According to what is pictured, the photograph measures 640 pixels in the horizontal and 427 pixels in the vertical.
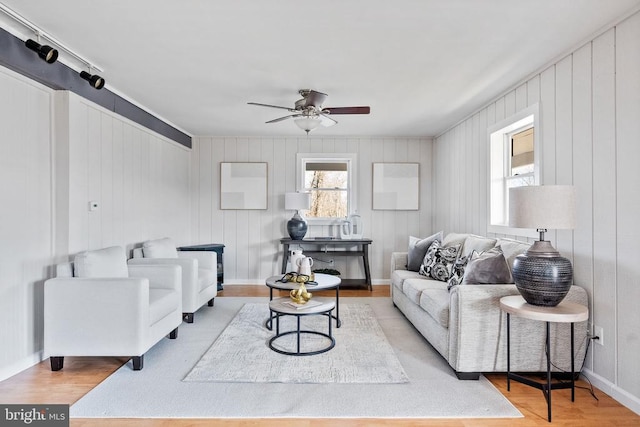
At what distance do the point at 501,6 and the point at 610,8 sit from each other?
2.12 feet

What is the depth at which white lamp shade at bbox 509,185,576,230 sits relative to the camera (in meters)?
2.20

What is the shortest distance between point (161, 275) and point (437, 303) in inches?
96.9

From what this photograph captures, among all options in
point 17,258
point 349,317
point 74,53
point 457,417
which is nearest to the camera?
point 457,417

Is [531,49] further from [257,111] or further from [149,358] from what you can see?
[149,358]

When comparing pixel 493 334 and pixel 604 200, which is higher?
pixel 604 200

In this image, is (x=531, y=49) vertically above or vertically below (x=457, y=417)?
above

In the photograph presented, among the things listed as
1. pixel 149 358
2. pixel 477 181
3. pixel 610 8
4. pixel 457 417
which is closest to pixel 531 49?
pixel 610 8

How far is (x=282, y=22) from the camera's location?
2.40 metres

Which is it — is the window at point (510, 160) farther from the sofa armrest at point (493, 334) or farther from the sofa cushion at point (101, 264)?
the sofa cushion at point (101, 264)

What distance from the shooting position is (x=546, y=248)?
90.0 inches

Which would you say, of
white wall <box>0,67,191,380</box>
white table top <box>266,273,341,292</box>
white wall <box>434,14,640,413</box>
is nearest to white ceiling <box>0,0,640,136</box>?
white wall <box>434,14,640,413</box>

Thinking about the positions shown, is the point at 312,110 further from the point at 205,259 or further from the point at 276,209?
the point at 276,209

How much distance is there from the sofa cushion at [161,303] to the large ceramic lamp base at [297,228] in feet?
7.87

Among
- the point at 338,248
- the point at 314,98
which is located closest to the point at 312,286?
the point at 314,98
